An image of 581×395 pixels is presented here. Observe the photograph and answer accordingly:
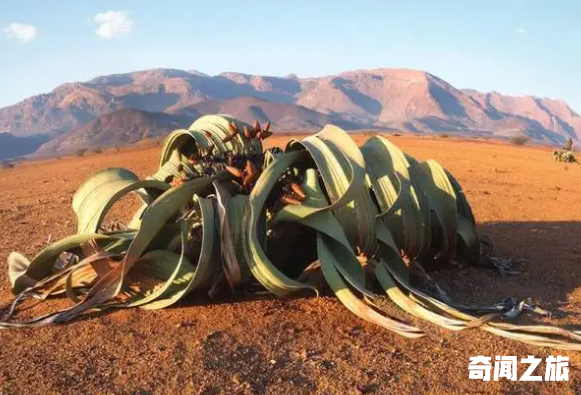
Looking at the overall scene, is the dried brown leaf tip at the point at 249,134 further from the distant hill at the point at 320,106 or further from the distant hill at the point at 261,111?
the distant hill at the point at 320,106

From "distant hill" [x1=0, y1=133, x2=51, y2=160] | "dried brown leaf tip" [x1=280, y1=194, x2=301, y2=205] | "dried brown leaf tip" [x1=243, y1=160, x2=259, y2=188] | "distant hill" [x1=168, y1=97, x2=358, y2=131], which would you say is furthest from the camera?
"distant hill" [x1=168, y1=97, x2=358, y2=131]

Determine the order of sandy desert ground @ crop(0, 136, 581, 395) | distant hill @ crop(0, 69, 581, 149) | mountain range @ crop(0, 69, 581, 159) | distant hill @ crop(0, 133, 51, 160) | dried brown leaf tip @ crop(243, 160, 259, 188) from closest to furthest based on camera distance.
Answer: sandy desert ground @ crop(0, 136, 581, 395), dried brown leaf tip @ crop(243, 160, 259, 188), distant hill @ crop(0, 133, 51, 160), mountain range @ crop(0, 69, 581, 159), distant hill @ crop(0, 69, 581, 149)

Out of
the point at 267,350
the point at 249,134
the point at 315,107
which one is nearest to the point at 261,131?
the point at 249,134

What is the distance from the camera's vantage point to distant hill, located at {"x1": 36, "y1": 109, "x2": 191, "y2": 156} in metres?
85.3

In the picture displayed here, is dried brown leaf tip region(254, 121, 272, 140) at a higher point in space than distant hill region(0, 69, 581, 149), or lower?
lower

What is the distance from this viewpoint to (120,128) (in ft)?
297

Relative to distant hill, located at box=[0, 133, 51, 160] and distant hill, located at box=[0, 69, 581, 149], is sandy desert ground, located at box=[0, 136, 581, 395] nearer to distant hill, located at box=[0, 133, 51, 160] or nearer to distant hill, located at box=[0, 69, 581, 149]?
distant hill, located at box=[0, 133, 51, 160]

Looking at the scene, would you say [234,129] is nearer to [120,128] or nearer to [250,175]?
[250,175]

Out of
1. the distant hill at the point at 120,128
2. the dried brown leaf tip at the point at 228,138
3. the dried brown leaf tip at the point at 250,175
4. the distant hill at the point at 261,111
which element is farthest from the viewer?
the distant hill at the point at 261,111

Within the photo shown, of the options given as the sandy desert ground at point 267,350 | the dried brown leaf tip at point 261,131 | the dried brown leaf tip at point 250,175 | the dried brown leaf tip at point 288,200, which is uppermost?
the dried brown leaf tip at point 261,131

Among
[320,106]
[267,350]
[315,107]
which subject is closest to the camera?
A: [267,350]

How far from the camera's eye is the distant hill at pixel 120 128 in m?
85.3

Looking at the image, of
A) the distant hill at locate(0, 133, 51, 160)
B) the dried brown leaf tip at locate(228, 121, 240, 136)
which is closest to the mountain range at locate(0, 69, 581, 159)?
the distant hill at locate(0, 133, 51, 160)

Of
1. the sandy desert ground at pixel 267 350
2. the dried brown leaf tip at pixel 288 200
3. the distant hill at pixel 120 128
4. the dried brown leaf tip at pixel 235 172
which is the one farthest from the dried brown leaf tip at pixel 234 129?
the distant hill at pixel 120 128
